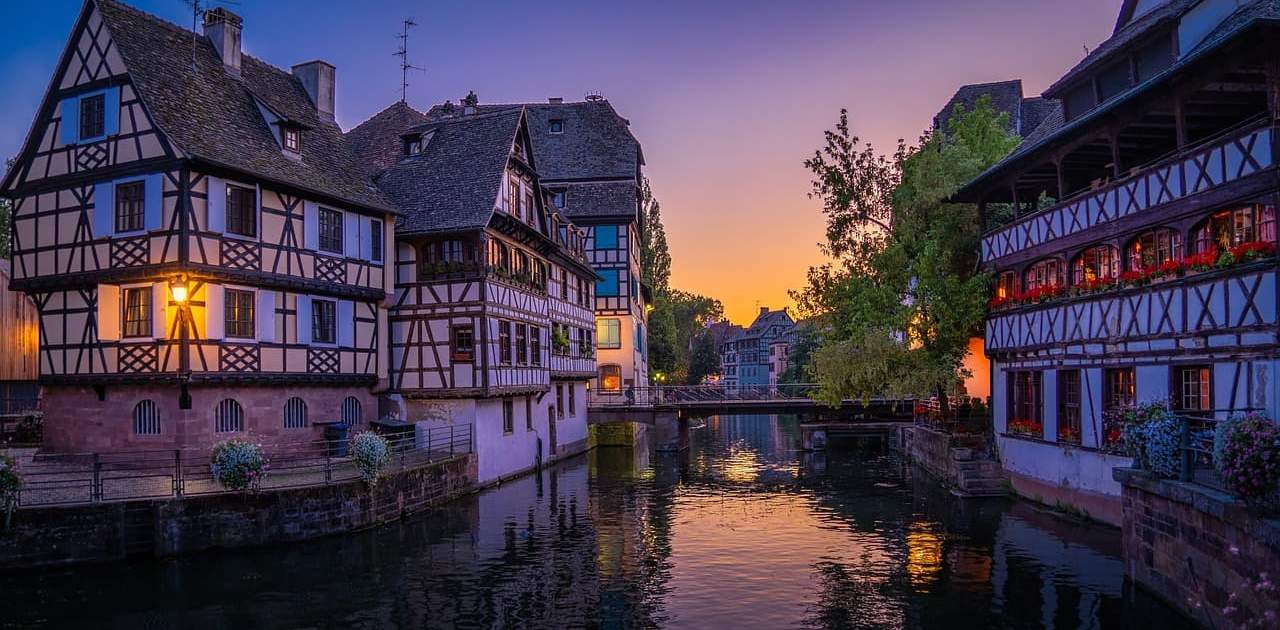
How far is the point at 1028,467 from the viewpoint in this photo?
27.1 metres

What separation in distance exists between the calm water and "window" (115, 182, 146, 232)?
975 centimetres

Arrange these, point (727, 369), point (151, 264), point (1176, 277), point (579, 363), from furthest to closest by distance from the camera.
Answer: point (727, 369) < point (579, 363) < point (151, 264) < point (1176, 277)

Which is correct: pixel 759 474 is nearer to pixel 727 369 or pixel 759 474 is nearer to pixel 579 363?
pixel 579 363

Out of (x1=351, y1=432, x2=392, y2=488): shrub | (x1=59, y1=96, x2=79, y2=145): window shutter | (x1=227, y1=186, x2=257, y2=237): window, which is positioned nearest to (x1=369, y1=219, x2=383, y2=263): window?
(x1=227, y1=186, x2=257, y2=237): window

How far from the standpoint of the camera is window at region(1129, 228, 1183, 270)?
21109 mm

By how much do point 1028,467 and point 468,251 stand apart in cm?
1867

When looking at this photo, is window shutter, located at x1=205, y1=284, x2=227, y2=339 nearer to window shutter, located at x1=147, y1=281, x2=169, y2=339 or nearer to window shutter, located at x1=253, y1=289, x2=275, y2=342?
window shutter, located at x1=147, y1=281, x2=169, y2=339

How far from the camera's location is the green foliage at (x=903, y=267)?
107 ft

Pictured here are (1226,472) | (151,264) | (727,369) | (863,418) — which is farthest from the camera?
(727,369)

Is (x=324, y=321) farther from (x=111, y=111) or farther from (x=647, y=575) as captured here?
(x=647, y=575)

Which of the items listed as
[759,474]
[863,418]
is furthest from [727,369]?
[759,474]

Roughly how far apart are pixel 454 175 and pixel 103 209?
11401 mm

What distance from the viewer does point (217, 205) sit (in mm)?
25109

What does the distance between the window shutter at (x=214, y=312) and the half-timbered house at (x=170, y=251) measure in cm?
4
